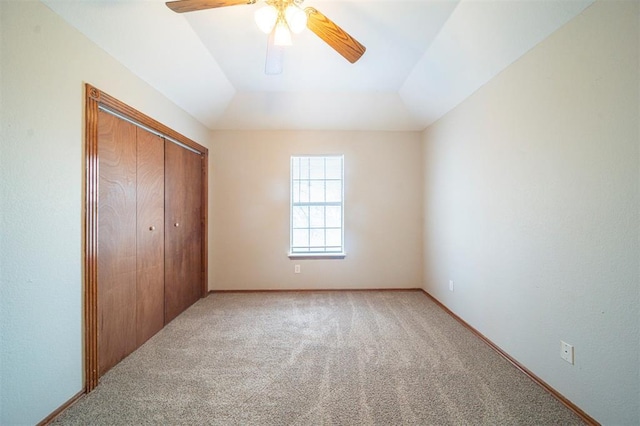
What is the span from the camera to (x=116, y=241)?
184 centimetres

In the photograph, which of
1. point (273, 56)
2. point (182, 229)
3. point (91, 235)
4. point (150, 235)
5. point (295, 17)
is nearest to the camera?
point (295, 17)

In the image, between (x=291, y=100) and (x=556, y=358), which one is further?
(x=291, y=100)

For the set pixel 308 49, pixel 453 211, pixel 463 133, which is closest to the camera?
pixel 308 49

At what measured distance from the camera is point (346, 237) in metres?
3.52

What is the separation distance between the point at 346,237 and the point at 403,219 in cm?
86

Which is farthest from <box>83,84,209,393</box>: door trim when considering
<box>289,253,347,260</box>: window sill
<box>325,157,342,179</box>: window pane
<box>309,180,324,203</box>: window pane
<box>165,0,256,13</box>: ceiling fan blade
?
<box>325,157,342,179</box>: window pane

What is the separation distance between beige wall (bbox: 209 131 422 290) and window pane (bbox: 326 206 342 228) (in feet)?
0.55

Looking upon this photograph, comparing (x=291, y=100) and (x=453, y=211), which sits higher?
(x=291, y=100)

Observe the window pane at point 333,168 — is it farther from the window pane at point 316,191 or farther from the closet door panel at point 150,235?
the closet door panel at point 150,235

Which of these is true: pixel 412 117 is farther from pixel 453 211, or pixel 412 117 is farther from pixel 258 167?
Result: pixel 258 167

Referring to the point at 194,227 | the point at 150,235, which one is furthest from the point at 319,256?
the point at 150,235

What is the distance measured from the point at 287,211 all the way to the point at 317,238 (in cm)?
61

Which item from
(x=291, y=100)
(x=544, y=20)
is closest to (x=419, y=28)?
(x=544, y=20)

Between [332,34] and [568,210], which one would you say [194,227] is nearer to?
[332,34]
